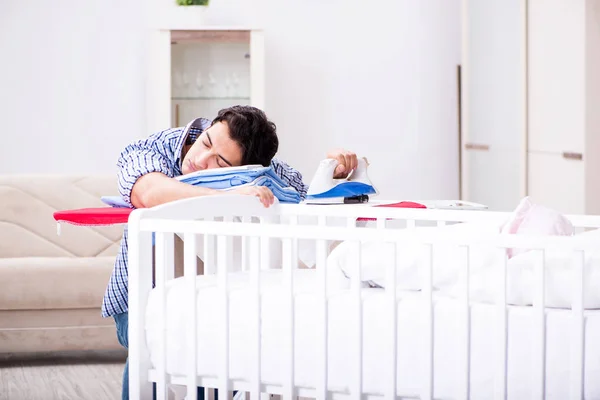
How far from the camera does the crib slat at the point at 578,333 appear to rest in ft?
4.47

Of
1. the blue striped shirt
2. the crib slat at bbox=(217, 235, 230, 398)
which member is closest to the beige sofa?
the blue striped shirt

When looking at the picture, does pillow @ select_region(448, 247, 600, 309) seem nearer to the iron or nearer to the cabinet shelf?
the iron

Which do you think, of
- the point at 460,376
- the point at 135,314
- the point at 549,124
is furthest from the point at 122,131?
the point at 460,376

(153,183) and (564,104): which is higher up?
(564,104)

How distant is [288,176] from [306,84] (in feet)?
7.99

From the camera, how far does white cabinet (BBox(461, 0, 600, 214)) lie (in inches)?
125

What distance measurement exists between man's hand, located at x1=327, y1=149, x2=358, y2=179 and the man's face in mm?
316

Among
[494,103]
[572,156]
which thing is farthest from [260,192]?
[494,103]

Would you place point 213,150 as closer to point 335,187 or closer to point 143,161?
point 143,161

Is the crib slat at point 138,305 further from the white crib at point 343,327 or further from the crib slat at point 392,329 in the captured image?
the crib slat at point 392,329

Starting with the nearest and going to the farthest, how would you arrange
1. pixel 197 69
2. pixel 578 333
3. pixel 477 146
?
pixel 578 333 < pixel 197 69 < pixel 477 146

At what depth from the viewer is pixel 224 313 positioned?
1583 millimetres

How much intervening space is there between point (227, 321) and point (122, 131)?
2.99 metres

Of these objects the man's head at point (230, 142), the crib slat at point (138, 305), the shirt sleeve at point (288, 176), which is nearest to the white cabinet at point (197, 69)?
→ the shirt sleeve at point (288, 176)
